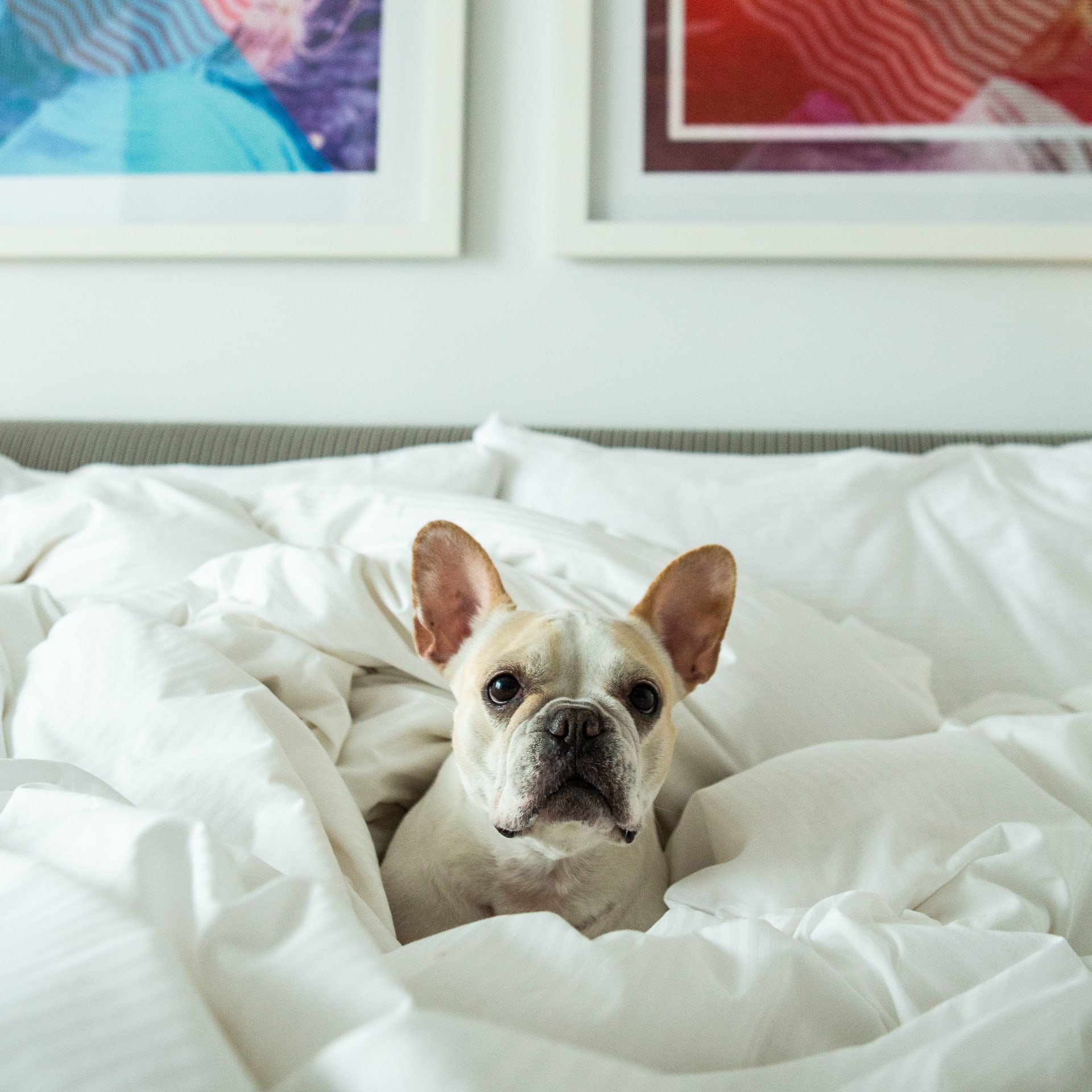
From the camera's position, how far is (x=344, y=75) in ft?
6.06

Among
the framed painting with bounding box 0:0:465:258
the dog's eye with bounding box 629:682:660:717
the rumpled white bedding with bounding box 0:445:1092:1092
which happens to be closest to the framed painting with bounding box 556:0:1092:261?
the framed painting with bounding box 0:0:465:258

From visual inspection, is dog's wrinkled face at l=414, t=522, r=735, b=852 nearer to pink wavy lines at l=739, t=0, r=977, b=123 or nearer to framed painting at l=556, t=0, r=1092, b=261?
framed painting at l=556, t=0, r=1092, b=261

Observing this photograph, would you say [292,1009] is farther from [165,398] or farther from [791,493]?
[165,398]

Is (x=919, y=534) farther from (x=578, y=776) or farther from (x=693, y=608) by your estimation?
(x=578, y=776)

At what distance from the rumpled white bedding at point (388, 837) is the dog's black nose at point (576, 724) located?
0.17m

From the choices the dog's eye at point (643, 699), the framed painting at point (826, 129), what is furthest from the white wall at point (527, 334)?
the dog's eye at point (643, 699)

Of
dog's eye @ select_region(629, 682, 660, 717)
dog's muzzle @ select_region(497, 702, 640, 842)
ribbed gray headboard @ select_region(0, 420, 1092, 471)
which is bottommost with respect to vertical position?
Answer: dog's muzzle @ select_region(497, 702, 640, 842)

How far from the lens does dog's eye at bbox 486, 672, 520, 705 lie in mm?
861

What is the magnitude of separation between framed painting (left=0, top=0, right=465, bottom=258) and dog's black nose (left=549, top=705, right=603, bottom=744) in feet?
4.26

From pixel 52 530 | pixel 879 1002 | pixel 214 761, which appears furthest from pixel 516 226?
pixel 879 1002

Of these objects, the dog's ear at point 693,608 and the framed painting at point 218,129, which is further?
the framed painting at point 218,129

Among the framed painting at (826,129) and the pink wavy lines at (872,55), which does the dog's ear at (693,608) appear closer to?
the framed painting at (826,129)

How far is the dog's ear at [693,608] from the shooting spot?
2.99ft

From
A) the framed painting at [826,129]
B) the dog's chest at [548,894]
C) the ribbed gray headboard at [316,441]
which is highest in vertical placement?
the framed painting at [826,129]
